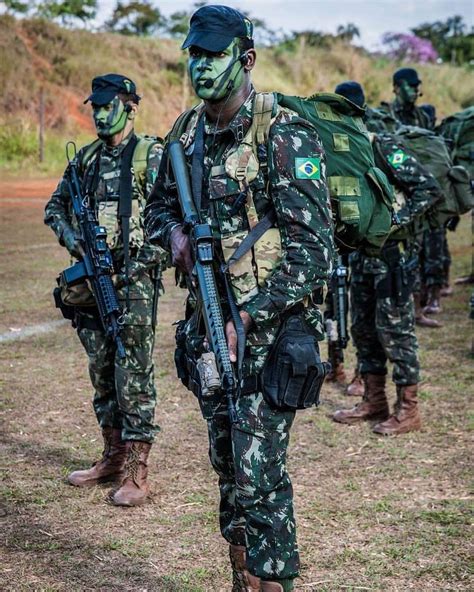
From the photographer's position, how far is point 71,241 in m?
4.80

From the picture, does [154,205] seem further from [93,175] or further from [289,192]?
[93,175]

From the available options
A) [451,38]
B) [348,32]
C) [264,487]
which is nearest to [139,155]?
[264,487]

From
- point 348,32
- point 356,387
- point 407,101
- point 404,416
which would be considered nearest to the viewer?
point 404,416

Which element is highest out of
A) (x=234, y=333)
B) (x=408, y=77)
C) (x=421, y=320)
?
(x=408, y=77)

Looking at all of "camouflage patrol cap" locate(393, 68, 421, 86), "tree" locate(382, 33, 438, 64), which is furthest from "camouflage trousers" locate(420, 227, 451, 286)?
"tree" locate(382, 33, 438, 64)

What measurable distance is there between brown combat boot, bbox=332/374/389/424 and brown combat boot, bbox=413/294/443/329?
3.54 meters

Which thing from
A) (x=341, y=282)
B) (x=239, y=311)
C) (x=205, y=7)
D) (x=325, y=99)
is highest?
(x=205, y=7)

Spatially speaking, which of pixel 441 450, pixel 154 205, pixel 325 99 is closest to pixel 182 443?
pixel 441 450

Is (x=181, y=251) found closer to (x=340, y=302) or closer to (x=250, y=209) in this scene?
(x=250, y=209)

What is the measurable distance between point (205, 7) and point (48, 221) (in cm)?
221

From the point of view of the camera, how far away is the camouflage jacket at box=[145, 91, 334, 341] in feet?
9.94

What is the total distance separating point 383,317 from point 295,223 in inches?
120

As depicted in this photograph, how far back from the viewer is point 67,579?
3857 millimetres

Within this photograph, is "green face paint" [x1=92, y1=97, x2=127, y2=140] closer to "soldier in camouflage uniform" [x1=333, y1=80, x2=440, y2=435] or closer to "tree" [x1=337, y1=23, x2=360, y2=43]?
"soldier in camouflage uniform" [x1=333, y1=80, x2=440, y2=435]
